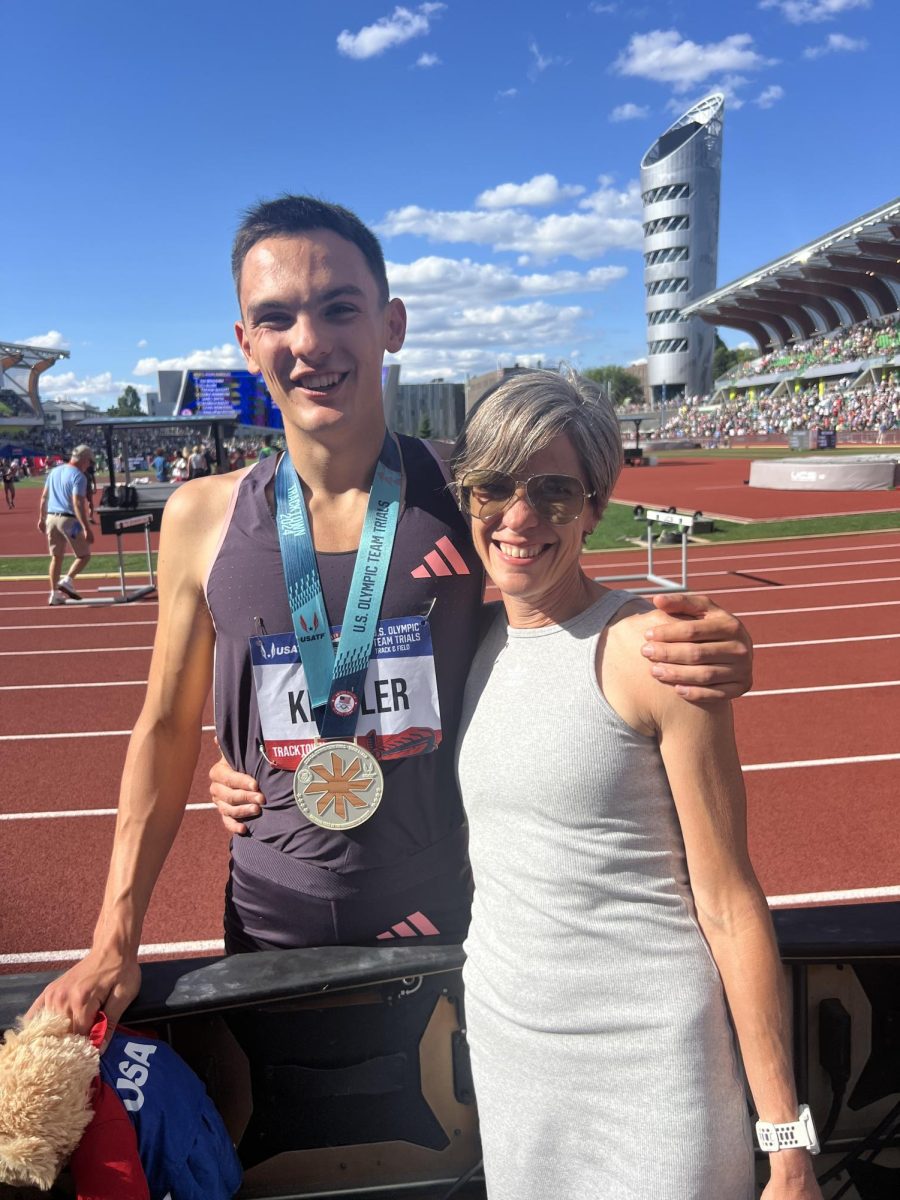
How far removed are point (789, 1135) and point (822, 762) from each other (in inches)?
186

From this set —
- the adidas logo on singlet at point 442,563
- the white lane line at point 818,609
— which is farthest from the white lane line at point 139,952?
the white lane line at point 818,609

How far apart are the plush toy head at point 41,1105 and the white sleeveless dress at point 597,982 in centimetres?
66

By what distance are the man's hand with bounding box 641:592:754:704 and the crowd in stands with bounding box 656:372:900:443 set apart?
153 ft

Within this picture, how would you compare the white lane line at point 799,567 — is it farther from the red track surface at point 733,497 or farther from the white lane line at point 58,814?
the white lane line at point 58,814

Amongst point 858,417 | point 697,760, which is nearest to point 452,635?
point 697,760

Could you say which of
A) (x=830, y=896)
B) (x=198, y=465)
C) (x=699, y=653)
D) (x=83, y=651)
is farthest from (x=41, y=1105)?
(x=198, y=465)

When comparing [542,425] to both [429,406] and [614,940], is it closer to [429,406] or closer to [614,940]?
[614,940]

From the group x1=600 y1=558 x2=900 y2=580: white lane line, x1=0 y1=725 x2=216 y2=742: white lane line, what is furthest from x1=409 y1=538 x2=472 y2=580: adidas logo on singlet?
x1=600 y1=558 x2=900 y2=580: white lane line

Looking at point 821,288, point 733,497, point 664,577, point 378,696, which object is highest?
point 821,288

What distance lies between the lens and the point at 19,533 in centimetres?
2230

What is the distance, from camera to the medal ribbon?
1688 millimetres

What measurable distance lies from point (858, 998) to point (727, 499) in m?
22.1

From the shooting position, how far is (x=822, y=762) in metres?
5.63

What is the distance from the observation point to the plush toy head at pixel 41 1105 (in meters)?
1.33
